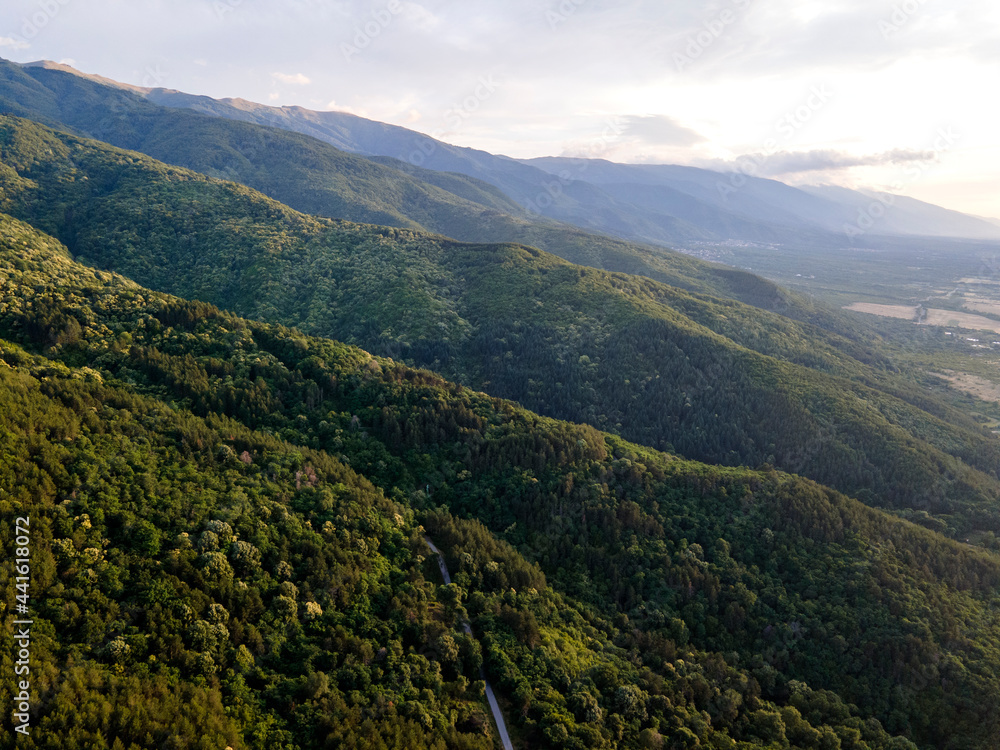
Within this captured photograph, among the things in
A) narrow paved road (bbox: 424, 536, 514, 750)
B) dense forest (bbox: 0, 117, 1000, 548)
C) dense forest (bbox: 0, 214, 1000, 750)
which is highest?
dense forest (bbox: 0, 117, 1000, 548)

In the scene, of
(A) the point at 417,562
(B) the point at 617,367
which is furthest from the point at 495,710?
(B) the point at 617,367

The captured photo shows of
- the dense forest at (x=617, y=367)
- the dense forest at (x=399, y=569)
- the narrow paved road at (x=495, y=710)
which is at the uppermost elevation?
the dense forest at (x=617, y=367)

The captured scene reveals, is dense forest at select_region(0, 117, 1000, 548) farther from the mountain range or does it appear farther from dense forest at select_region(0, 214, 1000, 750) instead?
dense forest at select_region(0, 214, 1000, 750)

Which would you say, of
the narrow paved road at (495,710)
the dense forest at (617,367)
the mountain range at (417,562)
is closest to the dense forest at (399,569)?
the mountain range at (417,562)

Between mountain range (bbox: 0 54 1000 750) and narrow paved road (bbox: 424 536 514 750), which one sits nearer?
mountain range (bbox: 0 54 1000 750)

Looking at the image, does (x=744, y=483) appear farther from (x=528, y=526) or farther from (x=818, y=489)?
(x=528, y=526)

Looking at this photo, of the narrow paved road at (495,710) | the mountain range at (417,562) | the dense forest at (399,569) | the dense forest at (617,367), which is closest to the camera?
the dense forest at (399,569)

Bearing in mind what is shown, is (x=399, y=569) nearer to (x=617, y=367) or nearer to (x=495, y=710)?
(x=495, y=710)

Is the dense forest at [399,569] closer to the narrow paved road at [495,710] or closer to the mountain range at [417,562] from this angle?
the mountain range at [417,562]

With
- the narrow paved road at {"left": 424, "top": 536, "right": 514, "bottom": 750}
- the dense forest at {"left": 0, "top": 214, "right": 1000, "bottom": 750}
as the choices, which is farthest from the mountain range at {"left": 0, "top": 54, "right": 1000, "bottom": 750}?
the narrow paved road at {"left": 424, "top": 536, "right": 514, "bottom": 750}

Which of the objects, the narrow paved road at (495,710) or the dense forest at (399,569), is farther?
the narrow paved road at (495,710)
